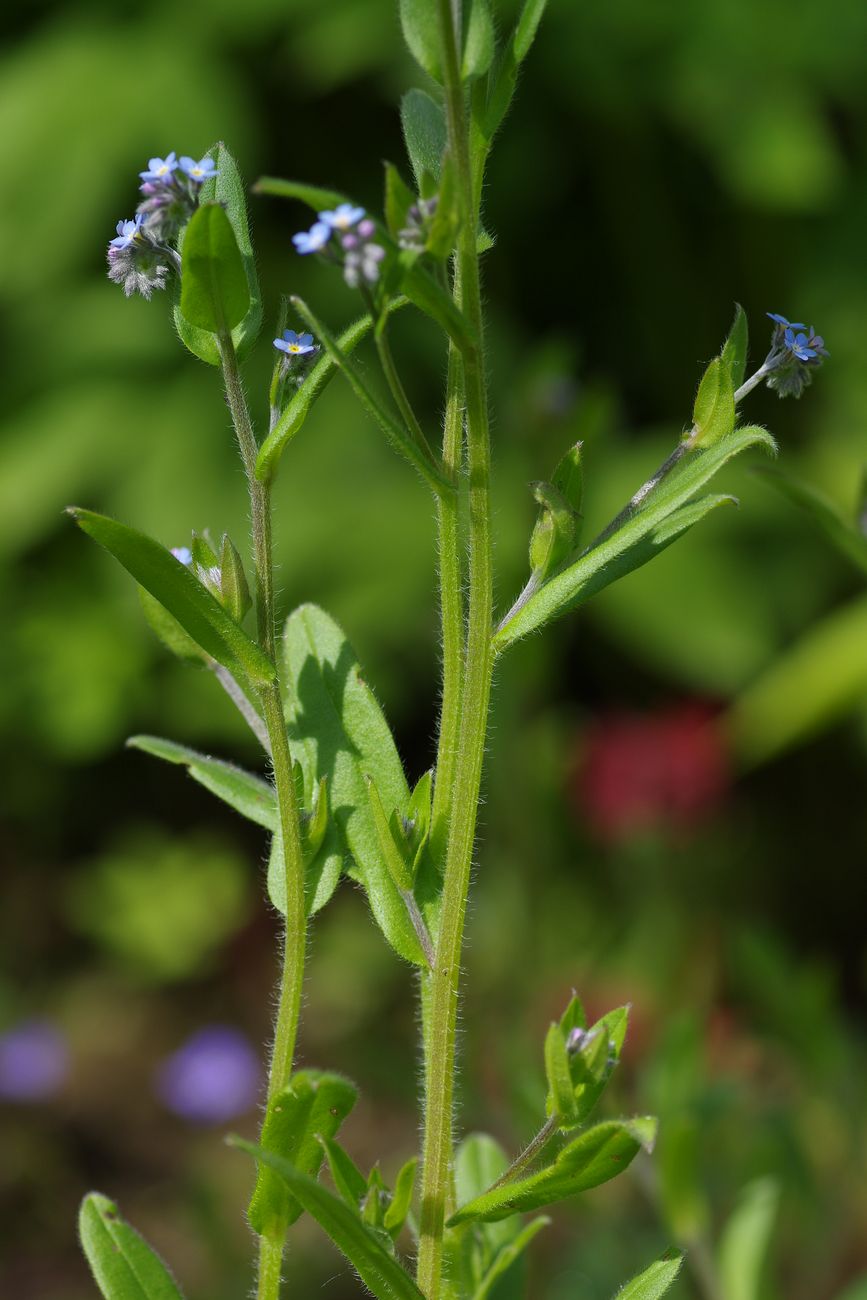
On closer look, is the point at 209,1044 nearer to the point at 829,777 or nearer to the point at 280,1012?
the point at 829,777

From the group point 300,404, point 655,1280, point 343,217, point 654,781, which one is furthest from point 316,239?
point 654,781

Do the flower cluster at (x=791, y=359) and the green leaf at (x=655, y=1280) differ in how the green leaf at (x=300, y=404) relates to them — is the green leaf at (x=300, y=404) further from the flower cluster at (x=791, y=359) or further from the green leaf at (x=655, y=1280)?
the green leaf at (x=655, y=1280)

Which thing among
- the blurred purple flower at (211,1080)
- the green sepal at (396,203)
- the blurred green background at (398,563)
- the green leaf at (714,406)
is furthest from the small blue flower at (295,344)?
the blurred purple flower at (211,1080)

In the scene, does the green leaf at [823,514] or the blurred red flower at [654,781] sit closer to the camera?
the green leaf at [823,514]

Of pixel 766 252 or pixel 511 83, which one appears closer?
pixel 511 83

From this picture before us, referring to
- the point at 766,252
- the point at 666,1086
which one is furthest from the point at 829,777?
the point at 666,1086

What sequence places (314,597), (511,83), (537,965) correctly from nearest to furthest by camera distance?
(511,83)
(537,965)
(314,597)
